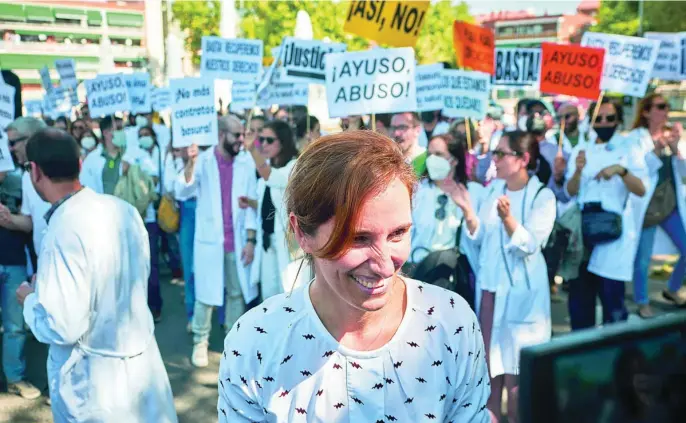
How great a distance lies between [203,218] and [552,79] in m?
3.95

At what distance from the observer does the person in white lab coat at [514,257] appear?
3906 mm

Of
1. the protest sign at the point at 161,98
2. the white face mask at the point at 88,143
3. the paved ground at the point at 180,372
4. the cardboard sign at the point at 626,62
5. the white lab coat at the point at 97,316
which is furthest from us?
the protest sign at the point at 161,98

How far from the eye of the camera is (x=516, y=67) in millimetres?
8297

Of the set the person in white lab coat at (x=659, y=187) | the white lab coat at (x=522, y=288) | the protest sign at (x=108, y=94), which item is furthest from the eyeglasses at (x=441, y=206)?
the protest sign at (x=108, y=94)

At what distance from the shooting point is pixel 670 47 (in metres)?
7.59

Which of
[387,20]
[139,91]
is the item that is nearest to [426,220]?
[387,20]

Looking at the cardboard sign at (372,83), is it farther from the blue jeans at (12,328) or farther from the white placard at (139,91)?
the white placard at (139,91)

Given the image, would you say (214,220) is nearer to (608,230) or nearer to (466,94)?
(466,94)

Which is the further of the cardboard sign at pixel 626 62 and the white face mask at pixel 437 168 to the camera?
the cardboard sign at pixel 626 62

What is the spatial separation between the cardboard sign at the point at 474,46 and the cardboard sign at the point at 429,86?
346 millimetres

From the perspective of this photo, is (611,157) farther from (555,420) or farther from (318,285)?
(555,420)

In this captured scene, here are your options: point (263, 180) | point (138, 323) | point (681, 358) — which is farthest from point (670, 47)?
point (681, 358)

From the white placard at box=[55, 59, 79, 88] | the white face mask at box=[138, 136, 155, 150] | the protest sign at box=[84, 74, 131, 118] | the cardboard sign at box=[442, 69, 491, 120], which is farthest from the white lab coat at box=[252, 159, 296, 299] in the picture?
the white placard at box=[55, 59, 79, 88]

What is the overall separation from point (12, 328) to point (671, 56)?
724 centimetres
